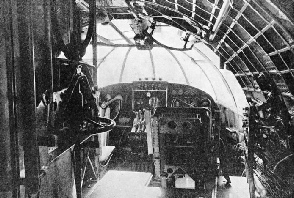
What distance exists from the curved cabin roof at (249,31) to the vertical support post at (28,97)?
13.1ft

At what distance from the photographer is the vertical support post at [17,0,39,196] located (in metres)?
2.14

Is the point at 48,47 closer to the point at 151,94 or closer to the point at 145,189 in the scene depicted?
the point at 145,189

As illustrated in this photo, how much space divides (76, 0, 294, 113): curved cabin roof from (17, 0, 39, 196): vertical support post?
13.1 feet

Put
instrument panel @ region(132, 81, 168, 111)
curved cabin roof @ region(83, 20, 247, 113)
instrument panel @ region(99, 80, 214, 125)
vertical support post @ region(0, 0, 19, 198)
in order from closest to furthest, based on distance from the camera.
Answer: vertical support post @ region(0, 0, 19, 198), instrument panel @ region(99, 80, 214, 125), instrument panel @ region(132, 81, 168, 111), curved cabin roof @ region(83, 20, 247, 113)

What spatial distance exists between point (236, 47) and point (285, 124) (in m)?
4.05

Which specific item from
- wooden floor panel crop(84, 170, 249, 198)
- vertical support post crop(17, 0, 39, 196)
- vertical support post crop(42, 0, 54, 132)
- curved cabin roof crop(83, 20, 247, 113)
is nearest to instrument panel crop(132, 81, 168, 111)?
curved cabin roof crop(83, 20, 247, 113)

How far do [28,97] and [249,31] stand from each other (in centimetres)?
590

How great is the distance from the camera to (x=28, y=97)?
88.2 inches

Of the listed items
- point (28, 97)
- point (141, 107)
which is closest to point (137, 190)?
point (28, 97)

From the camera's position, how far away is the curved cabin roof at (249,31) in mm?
5285

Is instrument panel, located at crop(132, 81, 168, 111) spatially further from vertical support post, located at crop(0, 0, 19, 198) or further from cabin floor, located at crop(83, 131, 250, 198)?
vertical support post, located at crop(0, 0, 19, 198)

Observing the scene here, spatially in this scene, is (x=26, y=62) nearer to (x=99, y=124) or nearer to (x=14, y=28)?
(x=14, y=28)

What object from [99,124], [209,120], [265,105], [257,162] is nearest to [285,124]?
[265,105]

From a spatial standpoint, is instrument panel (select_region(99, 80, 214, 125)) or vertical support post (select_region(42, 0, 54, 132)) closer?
vertical support post (select_region(42, 0, 54, 132))
